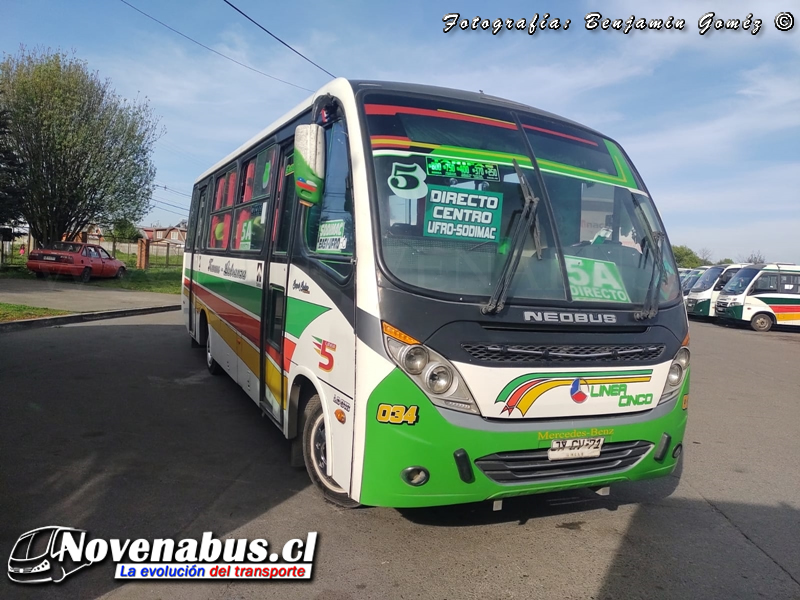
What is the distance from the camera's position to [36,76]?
25391 mm

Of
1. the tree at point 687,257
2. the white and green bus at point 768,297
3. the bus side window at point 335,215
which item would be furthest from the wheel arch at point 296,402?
the tree at point 687,257

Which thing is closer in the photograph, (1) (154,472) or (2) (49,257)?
(1) (154,472)

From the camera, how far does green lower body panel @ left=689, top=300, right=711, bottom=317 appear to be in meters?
26.5

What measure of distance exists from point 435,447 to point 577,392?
938 mm

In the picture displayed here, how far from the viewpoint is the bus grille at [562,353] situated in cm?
372

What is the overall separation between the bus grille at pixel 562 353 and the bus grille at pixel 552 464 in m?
0.52

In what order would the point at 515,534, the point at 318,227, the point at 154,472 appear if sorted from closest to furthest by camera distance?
1. the point at 515,534
2. the point at 318,227
3. the point at 154,472

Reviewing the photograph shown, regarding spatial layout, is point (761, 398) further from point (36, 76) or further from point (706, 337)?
point (36, 76)

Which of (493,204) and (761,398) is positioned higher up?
(493,204)

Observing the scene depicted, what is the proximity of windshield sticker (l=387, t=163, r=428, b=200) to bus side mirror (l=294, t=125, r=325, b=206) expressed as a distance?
48cm

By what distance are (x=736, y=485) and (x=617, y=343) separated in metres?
2.46

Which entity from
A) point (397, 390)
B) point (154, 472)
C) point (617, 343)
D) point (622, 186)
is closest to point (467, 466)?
point (397, 390)

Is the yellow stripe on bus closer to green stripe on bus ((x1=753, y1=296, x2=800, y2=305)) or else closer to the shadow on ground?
the shadow on ground

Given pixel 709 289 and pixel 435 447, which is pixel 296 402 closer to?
pixel 435 447
